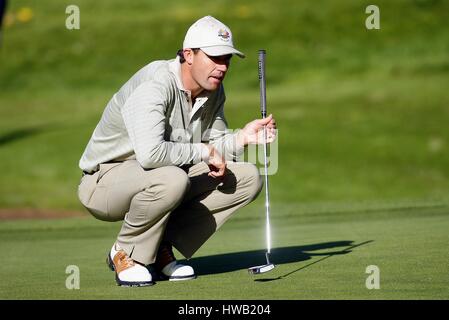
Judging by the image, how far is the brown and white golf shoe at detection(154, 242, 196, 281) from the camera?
6.28 metres

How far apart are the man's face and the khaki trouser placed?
54cm

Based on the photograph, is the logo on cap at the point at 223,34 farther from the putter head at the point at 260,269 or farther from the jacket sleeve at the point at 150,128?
the putter head at the point at 260,269

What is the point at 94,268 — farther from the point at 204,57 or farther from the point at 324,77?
the point at 324,77

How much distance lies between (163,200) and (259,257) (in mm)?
1445

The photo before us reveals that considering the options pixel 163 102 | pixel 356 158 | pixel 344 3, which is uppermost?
pixel 344 3

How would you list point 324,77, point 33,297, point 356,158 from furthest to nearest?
1. point 324,77
2. point 356,158
3. point 33,297

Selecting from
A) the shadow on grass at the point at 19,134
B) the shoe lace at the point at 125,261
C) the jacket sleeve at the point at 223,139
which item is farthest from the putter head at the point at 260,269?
the shadow on grass at the point at 19,134

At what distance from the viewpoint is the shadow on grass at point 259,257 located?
6.74 metres

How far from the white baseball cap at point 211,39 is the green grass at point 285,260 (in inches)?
52.8

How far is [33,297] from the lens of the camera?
221 inches

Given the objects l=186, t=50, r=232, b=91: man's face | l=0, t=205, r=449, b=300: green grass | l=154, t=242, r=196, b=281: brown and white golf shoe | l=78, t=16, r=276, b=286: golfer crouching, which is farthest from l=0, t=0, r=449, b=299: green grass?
l=186, t=50, r=232, b=91: man's face

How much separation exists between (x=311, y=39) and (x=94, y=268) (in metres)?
30.7

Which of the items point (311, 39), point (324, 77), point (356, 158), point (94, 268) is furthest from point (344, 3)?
point (94, 268)

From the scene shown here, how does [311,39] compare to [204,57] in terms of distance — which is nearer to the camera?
[204,57]
